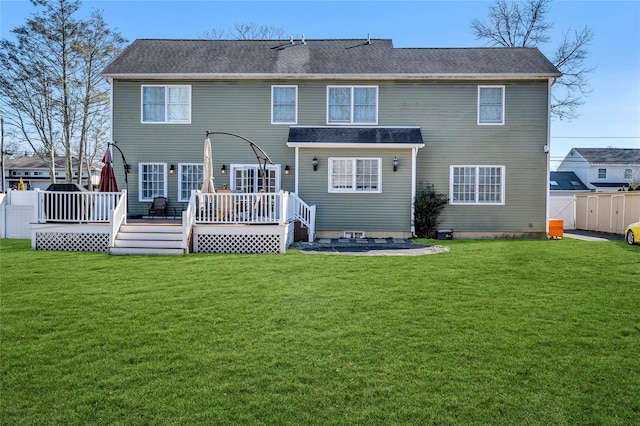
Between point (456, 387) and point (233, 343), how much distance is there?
7.55ft

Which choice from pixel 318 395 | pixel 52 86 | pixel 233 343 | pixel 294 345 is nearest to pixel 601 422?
pixel 318 395

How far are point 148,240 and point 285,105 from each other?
7.22 meters

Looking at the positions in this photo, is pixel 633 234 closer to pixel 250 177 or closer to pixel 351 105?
pixel 351 105

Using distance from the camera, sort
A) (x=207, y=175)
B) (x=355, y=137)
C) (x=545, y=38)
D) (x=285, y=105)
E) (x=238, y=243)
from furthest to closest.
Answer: (x=545, y=38) < (x=285, y=105) < (x=355, y=137) < (x=207, y=175) < (x=238, y=243)

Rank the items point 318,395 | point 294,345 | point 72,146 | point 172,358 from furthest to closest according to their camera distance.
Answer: point 72,146 → point 294,345 → point 172,358 → point 318,395

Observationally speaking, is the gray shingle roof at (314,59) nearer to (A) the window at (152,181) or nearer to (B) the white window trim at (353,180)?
(B) the white window trim at (353,180)

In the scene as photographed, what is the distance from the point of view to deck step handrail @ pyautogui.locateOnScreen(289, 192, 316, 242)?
13942 millimetres

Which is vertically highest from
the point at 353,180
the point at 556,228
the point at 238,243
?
the point at 353,180

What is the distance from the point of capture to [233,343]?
472cm

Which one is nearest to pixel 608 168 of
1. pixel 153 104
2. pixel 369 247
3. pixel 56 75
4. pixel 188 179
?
pixel 369 247

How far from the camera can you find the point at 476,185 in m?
15.8

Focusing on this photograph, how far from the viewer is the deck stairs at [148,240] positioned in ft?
35.9

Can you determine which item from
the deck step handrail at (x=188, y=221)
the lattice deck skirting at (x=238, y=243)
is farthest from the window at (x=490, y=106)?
the deck step handrail at (x=188, y=221)

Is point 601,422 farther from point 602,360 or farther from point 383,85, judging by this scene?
point 383,85
